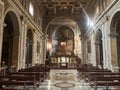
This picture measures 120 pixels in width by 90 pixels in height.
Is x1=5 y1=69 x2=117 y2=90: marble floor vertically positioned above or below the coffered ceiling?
below

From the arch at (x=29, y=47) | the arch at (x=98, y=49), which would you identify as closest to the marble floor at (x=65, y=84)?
the arch at (x=98, y=49)

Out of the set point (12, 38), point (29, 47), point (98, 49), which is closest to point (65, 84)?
point (12, 38)

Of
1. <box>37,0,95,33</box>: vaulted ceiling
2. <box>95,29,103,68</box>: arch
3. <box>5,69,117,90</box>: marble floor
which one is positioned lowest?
<box>5,69,117,90</box>: marble floor

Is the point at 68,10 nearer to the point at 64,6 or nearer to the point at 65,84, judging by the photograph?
the point at 64,6

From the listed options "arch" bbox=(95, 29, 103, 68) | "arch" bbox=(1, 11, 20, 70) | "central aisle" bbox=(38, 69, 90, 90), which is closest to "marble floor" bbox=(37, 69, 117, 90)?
"central aisle" bbox=(38, 69, 90, 90)

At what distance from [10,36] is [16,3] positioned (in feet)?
8.35

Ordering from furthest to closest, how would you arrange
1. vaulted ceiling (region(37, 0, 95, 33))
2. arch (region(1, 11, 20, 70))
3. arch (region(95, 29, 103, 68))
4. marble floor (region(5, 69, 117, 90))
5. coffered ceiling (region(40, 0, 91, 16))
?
vaulted ceiling (region(37, 0, 95, 33)) < coffered ceiling (region(40, 0, 91, 16)) < arch (region(95, 29, 103, 68)) < arch (region(1, 11, 20, 70)) < marble floor (region(5, 69, 117, 90))

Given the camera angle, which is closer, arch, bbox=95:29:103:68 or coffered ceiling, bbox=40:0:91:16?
arch, bbox=95:29:103:68

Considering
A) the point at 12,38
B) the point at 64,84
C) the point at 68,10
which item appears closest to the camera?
the point at 64,84

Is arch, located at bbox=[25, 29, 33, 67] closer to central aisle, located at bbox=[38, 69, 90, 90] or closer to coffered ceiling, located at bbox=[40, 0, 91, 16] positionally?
coffered ceiling, located at bbox=[40, 0, 91, 16]

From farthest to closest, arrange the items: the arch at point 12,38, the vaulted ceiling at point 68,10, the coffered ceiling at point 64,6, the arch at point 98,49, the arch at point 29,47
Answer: the vaulted ceiling at point 68,10, the coffered ceiling at point 64,6, the arch at point 29,47, the arch at point 98,49, the arch at point 12,38

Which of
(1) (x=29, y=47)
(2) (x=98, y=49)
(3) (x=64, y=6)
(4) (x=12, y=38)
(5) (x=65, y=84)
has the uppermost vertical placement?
(3) (x=64, y=6)

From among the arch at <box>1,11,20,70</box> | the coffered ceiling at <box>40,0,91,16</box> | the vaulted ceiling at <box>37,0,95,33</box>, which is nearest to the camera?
the arch at <box>1,11,20,70</box>

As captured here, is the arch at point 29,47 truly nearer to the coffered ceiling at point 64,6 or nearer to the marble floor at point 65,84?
the coffered ceiling at point 64,6
